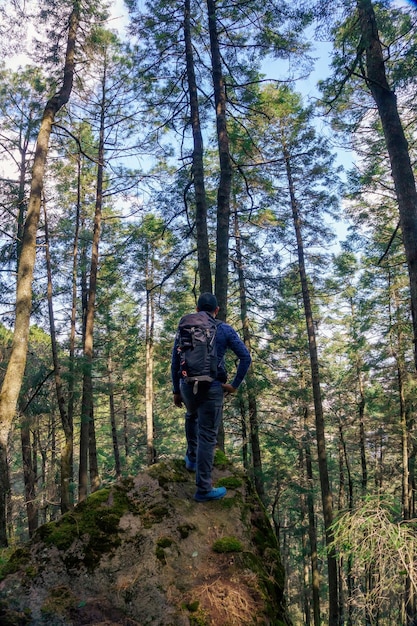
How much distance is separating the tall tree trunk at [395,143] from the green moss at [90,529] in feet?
11.9

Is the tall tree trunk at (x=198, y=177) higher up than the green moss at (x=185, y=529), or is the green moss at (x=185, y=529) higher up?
the tall tree trunk at (x=198, y=177)

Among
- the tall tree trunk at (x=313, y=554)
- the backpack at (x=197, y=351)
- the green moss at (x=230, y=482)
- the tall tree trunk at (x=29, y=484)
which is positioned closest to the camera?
the backpack at (x=197, y=351)

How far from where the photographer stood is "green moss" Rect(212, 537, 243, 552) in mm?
3184

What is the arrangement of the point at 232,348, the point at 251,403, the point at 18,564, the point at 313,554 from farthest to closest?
the point at 313,554 → the point at 251,403 → the point at 232,348 → the point at 18,564

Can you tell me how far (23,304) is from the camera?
7.03 metres

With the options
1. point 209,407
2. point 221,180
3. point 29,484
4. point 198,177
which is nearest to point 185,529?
point 209,407

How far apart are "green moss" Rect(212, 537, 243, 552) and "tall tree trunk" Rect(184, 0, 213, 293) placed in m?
4.71

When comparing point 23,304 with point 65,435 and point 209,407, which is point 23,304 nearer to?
point 209,407

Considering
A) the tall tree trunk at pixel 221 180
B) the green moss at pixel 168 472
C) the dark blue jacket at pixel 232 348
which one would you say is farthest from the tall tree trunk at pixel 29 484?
the dark blue jacket at pixel 232 348

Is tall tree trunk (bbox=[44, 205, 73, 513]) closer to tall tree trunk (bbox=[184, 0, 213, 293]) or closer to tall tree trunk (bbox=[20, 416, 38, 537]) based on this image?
tall tree trunk (bbox=[20, 416, 38, 537])

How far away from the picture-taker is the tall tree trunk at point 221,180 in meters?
7.17

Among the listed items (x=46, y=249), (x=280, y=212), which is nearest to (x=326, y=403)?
(x=280, y=212)

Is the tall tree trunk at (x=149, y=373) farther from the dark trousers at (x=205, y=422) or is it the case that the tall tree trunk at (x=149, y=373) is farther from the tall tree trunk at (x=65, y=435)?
the dark trousers at (x=205, y=422)

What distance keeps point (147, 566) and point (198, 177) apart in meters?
6.85
